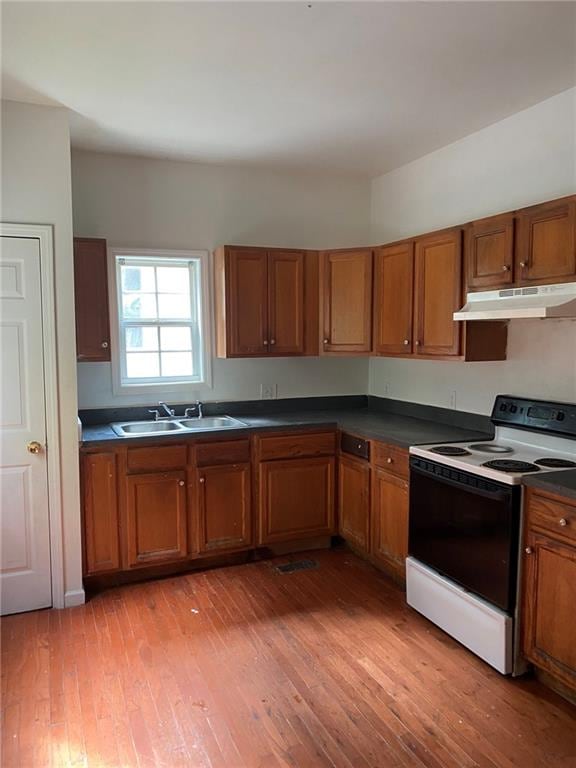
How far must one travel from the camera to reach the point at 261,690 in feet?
7.89

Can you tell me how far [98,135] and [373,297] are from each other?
6.72 ft

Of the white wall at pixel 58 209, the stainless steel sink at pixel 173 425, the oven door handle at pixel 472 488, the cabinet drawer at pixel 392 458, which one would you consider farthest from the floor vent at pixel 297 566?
the white wall at pixel 58 209

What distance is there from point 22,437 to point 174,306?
1480 mm

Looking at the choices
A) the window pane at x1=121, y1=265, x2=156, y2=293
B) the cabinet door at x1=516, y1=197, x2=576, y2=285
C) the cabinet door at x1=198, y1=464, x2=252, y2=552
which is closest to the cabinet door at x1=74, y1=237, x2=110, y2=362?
the window pane at x1=121, y1=265, x2=156, y2=293

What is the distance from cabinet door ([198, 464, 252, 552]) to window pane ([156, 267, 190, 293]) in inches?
54.5

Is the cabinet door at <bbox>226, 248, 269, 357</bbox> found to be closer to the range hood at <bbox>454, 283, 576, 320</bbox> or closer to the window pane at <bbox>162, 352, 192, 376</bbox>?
the window pane at <bbox>162, 352, 192, 376</bbox>

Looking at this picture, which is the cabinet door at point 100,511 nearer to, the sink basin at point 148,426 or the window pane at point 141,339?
the sink basin at point 148,426

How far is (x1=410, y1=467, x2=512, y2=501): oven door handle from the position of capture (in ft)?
7.97

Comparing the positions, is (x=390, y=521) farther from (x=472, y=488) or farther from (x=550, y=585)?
(x=550, y=585)

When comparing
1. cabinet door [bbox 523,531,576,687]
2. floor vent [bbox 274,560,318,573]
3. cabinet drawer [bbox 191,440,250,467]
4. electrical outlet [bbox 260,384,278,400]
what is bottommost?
floor vent [bbox 274,560,318,573]

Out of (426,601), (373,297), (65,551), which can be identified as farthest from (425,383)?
(65,551)

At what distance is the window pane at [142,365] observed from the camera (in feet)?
13.0

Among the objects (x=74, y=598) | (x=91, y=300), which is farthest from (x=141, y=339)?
(x=74, y=598)

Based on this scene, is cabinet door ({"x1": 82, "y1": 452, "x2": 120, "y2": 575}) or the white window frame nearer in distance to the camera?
cabinet door ({"x1": 82, "y1": 452, "x2": 120, "y2": 575})
